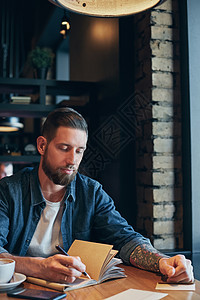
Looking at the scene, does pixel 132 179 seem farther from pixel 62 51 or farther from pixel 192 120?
pixel 62 51

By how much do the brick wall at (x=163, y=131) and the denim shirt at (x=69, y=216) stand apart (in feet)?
3.27

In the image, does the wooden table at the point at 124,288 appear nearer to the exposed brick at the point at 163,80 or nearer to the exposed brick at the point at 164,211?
the exposed brick at the point at 164,211

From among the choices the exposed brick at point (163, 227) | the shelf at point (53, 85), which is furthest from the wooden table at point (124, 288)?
the shelf at point (53, 85)

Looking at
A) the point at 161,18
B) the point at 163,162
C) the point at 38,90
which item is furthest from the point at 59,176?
the point at 38,90

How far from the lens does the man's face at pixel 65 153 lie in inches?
60.0

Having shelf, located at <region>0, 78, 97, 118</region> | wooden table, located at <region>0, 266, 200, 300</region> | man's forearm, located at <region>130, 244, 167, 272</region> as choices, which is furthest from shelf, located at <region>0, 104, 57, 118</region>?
wooden table, located at <region>0, 266, 200, 300</region>

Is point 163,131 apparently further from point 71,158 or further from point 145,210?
point 71,158

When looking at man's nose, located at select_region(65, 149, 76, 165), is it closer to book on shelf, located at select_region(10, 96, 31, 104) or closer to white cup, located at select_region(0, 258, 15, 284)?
white cup, located at select_region(0, 258, 15, 284)

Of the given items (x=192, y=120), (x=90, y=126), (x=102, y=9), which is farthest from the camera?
(x=90, y=126)

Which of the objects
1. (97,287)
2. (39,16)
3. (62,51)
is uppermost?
(39,16)

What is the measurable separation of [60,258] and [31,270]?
13cm

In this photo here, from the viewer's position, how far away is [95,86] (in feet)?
11.3

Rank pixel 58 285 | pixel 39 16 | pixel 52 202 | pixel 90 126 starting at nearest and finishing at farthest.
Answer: pixel 58 285 < pixel 52 202 < pixel 90 126 < pixel 39 16

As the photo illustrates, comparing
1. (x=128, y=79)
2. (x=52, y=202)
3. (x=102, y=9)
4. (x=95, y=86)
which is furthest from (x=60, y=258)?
(x=95, y=86)
